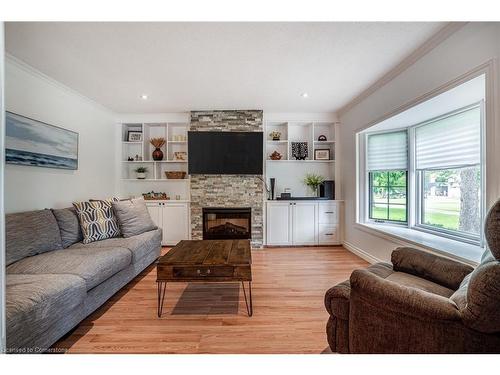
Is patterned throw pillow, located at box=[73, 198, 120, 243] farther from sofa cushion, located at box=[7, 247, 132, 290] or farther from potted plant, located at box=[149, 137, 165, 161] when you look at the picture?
potted plant, located at box=[149, 137, 165, 161]

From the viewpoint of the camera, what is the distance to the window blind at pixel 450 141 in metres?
2.31

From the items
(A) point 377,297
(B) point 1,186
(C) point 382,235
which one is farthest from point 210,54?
(C) point 382,235

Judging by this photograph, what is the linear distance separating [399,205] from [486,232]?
2482 millimetres

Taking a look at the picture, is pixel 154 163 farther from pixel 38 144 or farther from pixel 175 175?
pixel 38 144

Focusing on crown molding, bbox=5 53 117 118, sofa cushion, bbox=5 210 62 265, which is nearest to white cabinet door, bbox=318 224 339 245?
sofa cushion, bbox=5 210 62 265

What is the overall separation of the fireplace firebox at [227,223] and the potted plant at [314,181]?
1.23 meters

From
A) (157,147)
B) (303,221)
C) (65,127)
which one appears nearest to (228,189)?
(303,221)

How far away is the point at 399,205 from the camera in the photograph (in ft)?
10.8

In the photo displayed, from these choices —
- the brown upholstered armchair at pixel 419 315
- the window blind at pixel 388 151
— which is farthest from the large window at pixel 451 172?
the brown upholstered armchair at pixel 419 315

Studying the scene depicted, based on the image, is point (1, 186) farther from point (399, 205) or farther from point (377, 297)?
point (399, 205)

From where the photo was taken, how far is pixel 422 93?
224 cm

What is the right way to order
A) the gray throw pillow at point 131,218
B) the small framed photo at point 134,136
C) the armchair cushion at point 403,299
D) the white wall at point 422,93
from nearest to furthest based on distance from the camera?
the armchair cushion at point 403,299 < the white wall at point 422,93 < the gray throw pillow at point 131,218 < the small framed photo at point 134,136

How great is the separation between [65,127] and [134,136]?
4.38 feet

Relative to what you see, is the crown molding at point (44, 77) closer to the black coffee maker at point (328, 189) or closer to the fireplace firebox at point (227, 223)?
the fireplace firebox at point (227, 223)
